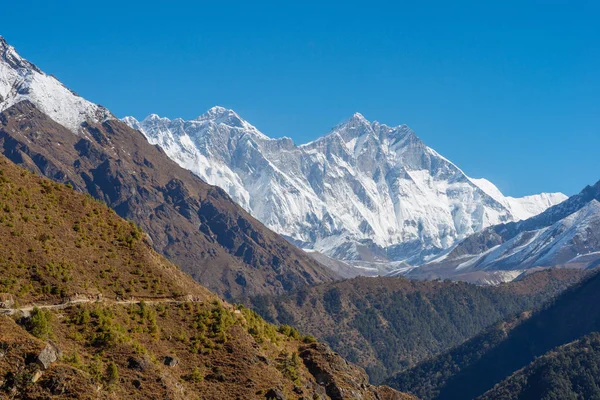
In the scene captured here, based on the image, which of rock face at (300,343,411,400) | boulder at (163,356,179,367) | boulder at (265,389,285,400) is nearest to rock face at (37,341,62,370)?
boulder at (163,356,179,367)

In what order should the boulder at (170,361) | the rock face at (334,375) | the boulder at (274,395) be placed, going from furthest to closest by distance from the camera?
1. the rock face at (334,375)
2. the boulder at (274,395)
3. the boulder at (170,361)

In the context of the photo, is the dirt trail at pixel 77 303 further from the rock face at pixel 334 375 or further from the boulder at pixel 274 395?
the boulder at pixel 274 395

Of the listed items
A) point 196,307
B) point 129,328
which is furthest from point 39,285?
point 196,307

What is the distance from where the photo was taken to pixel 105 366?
79.6m

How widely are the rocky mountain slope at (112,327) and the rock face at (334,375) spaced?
6.6 inches

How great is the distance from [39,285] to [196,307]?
18.3 metres

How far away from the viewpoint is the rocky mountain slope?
7500 centimetres

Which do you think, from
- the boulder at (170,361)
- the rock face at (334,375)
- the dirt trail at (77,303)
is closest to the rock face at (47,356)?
the dirt trail at (77,303)

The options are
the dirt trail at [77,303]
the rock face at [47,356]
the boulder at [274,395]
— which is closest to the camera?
the rock face at [47,356]

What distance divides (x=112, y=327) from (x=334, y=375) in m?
29.8

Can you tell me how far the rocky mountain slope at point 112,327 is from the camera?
75.0 m

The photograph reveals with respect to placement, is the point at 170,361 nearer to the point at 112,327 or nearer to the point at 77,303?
the point at 112,327

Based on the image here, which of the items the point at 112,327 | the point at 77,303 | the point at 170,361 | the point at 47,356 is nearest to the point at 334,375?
the point at 170,361

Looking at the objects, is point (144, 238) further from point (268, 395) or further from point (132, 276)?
point (268, 395)
